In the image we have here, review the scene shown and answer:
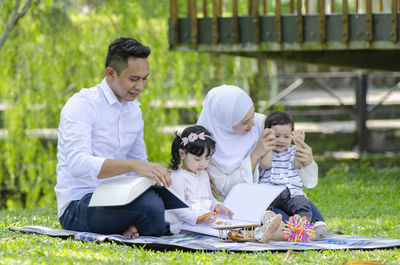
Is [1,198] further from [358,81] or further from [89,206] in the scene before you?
[89,206]

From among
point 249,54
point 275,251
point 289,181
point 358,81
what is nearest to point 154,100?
point 249,54

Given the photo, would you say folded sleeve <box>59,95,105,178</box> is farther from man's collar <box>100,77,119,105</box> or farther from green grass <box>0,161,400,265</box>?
green grass <box>0,161,400,265</box>

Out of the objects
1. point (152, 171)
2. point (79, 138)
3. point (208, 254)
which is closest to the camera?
point (208, 254)

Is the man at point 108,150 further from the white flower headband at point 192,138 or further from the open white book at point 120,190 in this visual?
the white flower headband at point 192,138

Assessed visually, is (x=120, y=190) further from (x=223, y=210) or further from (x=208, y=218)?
(x=223, y=210)

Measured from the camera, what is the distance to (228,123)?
4.98m

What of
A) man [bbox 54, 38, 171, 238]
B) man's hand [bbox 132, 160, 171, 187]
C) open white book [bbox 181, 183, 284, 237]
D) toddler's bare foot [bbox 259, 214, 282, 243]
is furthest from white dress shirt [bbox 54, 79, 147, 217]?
toddler's bare foot [bbox 259, 214, 282, 243]

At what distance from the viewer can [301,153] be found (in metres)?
4.83

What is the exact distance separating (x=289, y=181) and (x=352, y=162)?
21.0ft

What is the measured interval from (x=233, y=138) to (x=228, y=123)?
146 millimetres

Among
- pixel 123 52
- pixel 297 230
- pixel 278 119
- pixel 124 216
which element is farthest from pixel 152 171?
pixel 278 119

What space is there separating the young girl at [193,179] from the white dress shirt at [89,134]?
37cm

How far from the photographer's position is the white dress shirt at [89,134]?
174 inches

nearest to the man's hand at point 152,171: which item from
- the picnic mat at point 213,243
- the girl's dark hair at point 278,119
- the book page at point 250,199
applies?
the picnic mat at point 213,243
